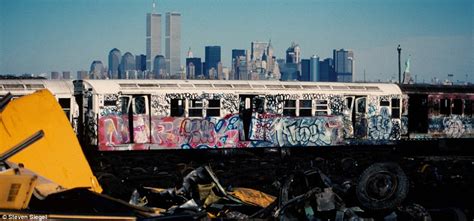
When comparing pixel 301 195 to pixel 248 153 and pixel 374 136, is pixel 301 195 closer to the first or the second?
pixel 248 153

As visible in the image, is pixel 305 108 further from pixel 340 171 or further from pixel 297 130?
pixel 340 171

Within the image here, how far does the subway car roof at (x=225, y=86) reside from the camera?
28250mm

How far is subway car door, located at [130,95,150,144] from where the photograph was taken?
27.8 meters

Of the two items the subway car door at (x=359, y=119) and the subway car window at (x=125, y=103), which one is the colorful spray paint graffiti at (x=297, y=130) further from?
the subway car window at (x=125, y=103)

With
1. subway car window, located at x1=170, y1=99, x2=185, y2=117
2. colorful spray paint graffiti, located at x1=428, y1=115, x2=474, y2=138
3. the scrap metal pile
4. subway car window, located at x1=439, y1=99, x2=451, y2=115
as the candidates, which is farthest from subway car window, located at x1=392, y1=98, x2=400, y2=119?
the scrap metal pile

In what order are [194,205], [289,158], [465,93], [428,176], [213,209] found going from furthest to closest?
1. [465,93]
2. [289,158]
3. [428,176]
4. [213,209]
5. [194,205]

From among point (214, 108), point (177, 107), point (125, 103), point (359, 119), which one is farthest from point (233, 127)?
point (359, 119)

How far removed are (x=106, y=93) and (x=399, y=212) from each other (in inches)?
677

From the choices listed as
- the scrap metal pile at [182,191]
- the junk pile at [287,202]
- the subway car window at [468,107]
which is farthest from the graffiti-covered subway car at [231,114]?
the scrap metal pile at [182,191]

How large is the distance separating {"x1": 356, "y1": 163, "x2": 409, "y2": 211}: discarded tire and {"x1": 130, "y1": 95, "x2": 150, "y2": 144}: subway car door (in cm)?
1646

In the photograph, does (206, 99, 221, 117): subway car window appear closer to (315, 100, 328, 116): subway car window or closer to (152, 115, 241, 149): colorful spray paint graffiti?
(152, 115, 241, 149): colorful spray paint graffiti

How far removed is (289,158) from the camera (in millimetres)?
30094

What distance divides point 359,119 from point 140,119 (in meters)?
9.14

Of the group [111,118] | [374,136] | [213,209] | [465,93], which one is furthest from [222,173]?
[465,93]
